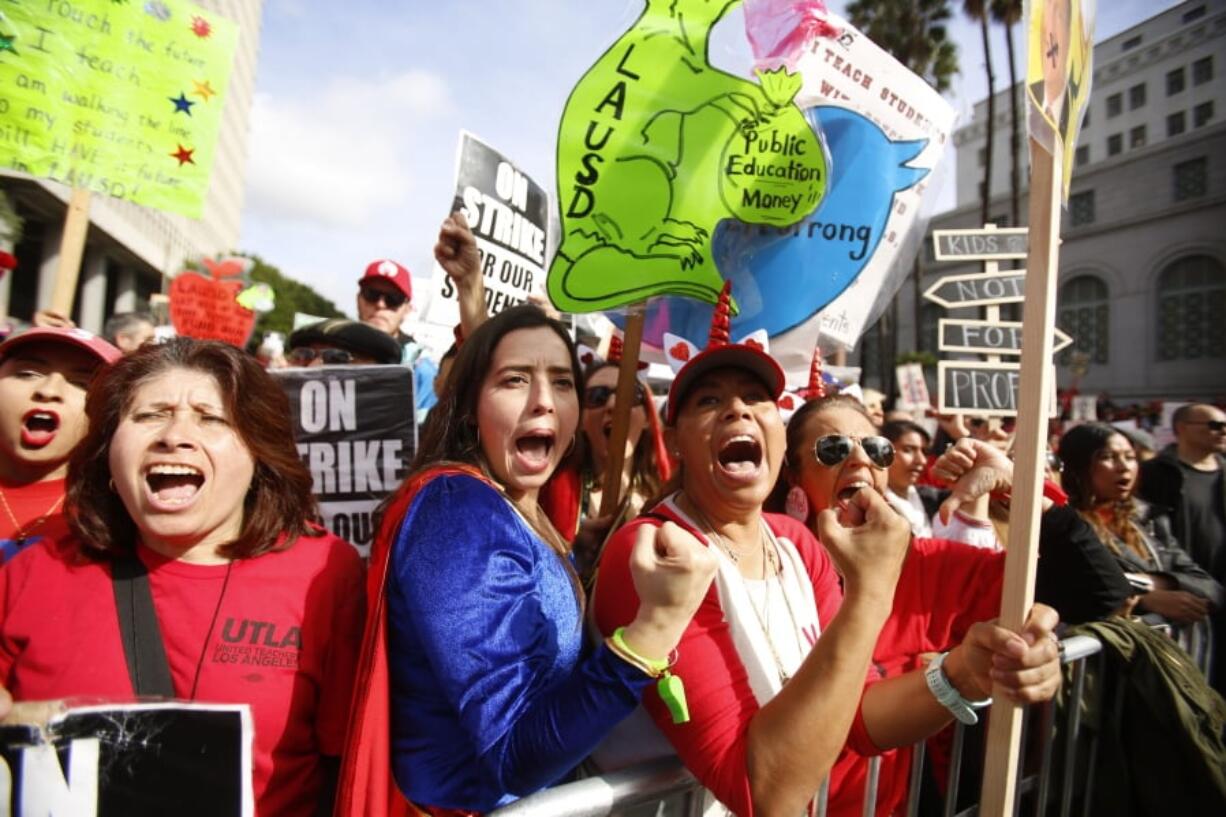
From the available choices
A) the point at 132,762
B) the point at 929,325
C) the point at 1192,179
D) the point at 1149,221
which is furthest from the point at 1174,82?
the point at 132,762

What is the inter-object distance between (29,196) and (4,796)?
80.4 ft

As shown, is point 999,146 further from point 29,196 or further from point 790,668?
point 790,668

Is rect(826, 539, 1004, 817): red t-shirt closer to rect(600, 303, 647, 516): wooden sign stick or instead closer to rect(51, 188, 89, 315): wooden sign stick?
rect(600, 303, 647, 516): wooden sign stick

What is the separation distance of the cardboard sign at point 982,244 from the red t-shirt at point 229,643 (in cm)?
256

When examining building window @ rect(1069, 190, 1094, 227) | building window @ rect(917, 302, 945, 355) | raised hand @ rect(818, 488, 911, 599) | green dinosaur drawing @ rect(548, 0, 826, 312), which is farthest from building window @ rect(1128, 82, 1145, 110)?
raised hand @ rect(818, 488, 911, 599)

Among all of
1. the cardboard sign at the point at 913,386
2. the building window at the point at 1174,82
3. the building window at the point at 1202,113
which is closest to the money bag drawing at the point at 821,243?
the cardboard sign at the point at 913,386

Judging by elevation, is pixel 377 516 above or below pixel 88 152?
below

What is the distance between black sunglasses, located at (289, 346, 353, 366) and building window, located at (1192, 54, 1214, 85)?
141 ft

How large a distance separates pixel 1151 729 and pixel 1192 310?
33800 millimetres

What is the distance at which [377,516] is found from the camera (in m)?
1.63

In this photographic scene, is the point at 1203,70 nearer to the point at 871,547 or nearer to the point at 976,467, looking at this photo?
the point at 976,467

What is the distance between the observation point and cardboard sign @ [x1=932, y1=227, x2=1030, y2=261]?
286 centimetres

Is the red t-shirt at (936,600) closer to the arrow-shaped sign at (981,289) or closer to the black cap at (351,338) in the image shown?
the arrow-shaped sign at (981,289)

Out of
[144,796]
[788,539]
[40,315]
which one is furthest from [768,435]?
[40,315]
